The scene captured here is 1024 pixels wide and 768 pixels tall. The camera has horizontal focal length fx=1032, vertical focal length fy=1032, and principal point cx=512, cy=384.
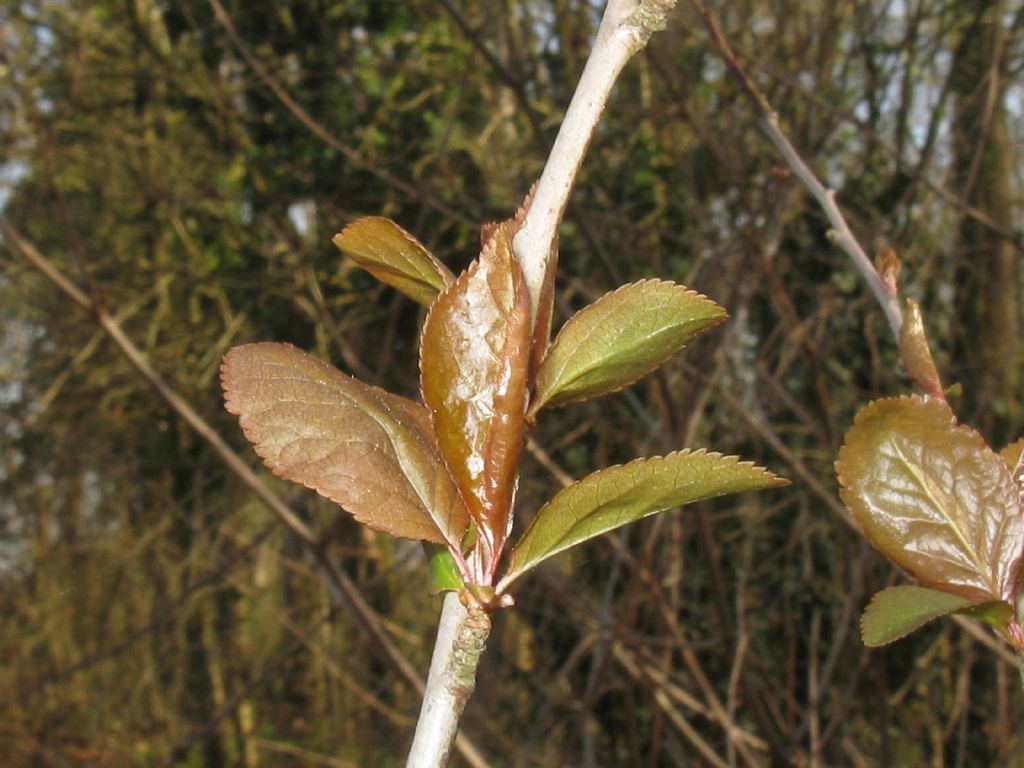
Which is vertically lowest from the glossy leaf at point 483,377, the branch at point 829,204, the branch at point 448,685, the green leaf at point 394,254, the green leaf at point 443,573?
the branch at point 448,685

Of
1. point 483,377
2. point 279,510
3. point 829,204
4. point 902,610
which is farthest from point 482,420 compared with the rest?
point 279,510

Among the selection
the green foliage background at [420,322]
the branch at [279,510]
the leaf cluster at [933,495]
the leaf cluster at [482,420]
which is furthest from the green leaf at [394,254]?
the green foliage background at [420,322]

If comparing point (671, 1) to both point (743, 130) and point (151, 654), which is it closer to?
point (743, 130)

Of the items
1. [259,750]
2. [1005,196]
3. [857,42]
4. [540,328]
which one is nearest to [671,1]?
[540,328]

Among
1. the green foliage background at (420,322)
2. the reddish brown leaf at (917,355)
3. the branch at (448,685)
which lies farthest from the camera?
the green foliage background at (420,322)

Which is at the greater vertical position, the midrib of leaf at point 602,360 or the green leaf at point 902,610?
the midrib of leaf at point 602,360

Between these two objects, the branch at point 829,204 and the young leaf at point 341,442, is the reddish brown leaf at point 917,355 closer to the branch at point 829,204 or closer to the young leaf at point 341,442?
the branch at point 829,204

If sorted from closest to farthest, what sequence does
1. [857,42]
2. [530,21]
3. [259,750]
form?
[857,42], [530,21], [259,750]
